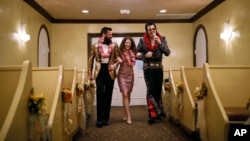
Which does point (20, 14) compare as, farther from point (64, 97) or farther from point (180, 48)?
point (180, 48)

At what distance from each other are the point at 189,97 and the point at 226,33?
252 cm

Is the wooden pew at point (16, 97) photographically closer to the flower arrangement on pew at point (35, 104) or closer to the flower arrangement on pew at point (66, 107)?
the flower arrangement on pew at point (35, 104)

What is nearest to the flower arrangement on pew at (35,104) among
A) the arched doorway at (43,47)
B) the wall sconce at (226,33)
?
the wall sconce at (226,33)

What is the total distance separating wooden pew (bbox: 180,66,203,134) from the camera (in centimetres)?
273

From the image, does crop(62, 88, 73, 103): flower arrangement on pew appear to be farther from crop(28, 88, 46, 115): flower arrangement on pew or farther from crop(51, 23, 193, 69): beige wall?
crop(51, 23, 193, 69): beige wall

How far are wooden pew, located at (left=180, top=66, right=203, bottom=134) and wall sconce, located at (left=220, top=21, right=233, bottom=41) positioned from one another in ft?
6.32

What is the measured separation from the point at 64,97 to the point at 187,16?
4997 mm

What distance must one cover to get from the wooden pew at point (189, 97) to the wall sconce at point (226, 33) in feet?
6.32

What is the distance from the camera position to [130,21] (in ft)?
22.1

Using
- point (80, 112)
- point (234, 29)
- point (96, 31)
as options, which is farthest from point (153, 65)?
point (96, 31)

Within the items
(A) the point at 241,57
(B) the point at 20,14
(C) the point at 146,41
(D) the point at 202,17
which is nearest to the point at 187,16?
(D) the point at 202,17

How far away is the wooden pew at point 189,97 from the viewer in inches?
108

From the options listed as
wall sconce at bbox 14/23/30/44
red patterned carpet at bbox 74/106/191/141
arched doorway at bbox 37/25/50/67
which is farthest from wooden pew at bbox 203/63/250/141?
arched doorway at bbox 37/25/50/67

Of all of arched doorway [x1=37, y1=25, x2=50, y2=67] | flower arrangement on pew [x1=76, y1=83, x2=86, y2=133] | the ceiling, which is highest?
the ceiling
